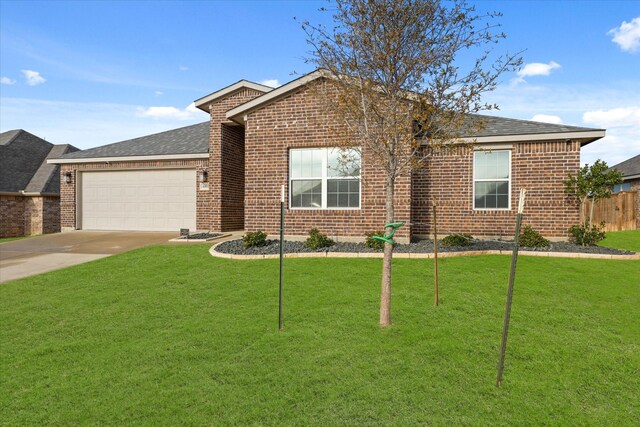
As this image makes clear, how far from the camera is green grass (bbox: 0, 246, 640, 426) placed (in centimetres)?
327

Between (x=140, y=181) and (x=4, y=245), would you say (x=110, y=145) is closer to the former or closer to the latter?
(x=140, y=181)

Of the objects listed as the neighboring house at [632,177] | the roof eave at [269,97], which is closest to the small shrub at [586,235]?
the roof eave at [269,97]

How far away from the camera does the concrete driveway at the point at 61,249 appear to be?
9.65 metres

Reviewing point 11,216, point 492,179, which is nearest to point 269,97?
point 492,179

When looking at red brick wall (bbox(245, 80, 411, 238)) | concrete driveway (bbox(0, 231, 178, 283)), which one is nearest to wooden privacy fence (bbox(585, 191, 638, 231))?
red brick wall (bbox(245, 80, 411, 238))

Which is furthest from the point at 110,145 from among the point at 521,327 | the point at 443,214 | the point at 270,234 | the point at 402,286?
the point at 521,327

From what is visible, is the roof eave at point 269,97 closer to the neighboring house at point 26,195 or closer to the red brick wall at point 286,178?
the red brick wall at point 286,178

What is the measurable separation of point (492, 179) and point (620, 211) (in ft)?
46.6

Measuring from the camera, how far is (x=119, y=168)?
1694 cm

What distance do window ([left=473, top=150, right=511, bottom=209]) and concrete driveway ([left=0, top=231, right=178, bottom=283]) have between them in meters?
10.6

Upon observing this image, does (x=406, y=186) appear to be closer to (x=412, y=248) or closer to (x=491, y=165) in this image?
(x=412, y=248)

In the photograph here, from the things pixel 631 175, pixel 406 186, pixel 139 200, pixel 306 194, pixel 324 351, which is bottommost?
pixel 324 351

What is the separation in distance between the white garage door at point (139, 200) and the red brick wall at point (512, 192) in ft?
32.9

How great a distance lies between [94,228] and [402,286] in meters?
16.5
